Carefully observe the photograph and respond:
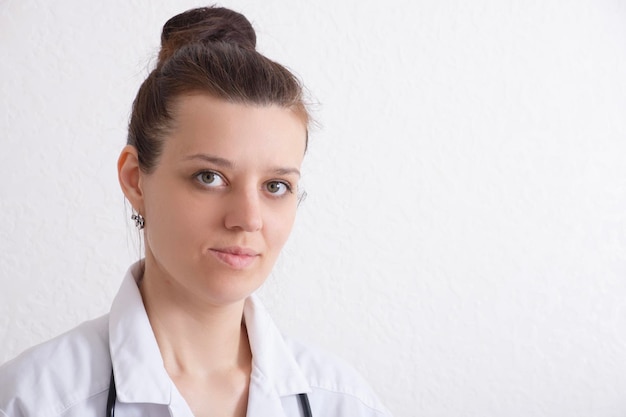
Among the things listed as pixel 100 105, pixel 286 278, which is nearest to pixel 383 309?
pixel 286 278

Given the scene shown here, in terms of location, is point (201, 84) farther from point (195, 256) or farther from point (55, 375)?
point (55, 375)

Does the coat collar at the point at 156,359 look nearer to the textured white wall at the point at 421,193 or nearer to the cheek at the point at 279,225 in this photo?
the cheek at the point at 279,225

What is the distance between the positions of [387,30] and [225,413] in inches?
45.9

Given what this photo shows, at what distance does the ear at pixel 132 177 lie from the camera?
1183 mm

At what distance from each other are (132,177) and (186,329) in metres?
0.22

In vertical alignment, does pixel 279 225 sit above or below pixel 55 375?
above

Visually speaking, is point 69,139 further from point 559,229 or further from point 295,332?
point 559,229

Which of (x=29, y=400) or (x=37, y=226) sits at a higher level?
(x=37, y=226)

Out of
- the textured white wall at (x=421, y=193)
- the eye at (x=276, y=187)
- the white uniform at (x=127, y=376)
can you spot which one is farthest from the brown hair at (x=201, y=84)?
the textured white wall at (x=421, y=193)

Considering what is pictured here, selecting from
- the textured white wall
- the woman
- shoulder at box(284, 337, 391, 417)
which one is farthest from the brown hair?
the textured white wall

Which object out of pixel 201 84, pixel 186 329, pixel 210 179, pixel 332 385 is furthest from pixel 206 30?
pixel 332 385

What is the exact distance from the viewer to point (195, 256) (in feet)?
3.61

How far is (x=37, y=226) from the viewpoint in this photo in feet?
6.00

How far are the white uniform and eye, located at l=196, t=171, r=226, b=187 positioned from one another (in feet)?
0.67
